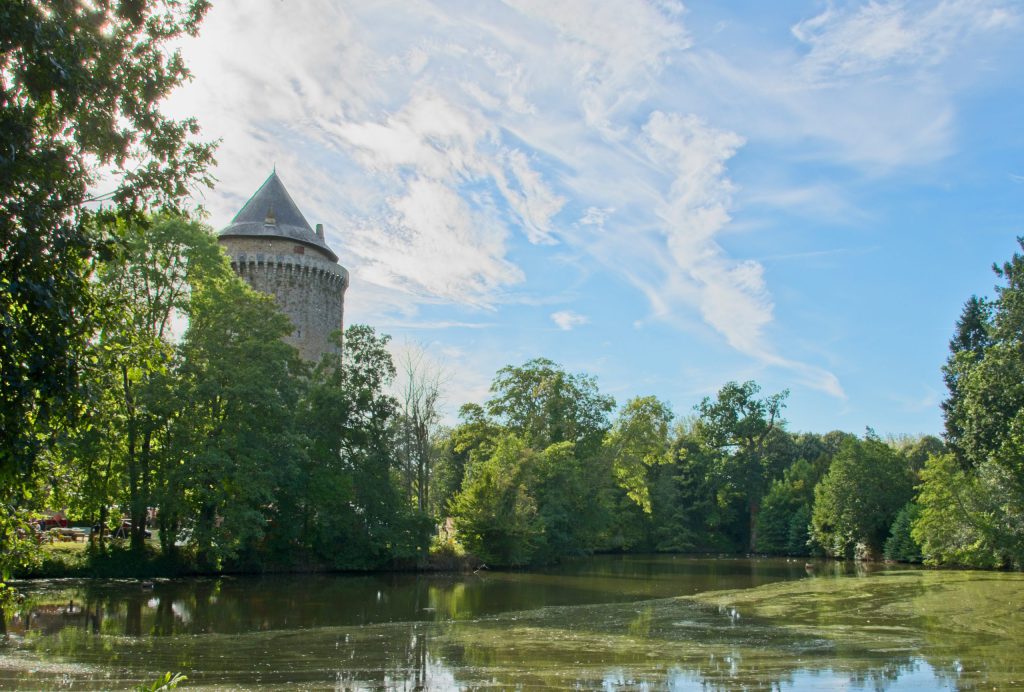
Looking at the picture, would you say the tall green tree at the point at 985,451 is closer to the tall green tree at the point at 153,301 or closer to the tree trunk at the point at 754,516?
the tree trunk at the point at 754,516

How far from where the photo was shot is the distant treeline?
27266mm

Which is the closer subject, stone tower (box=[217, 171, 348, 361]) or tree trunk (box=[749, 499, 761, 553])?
stone tower (box=[217, 171, 348, 361])

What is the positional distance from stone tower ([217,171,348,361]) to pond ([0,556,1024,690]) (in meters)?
19.6

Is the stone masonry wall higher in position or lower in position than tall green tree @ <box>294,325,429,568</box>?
higher

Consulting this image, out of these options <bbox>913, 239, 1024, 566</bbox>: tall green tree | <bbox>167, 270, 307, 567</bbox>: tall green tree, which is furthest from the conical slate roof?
<bbox>913, 239, 1024, 566</bbox>: tall green tree

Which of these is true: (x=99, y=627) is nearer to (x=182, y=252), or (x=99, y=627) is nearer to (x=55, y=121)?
(x=55, y=121)

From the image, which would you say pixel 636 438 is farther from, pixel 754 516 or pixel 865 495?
pixel 754 516

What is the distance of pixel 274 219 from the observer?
46.5 m

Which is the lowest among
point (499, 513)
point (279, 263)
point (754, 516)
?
point (754, 516)

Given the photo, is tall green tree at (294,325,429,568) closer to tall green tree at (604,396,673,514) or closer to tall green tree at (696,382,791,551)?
tall green tree at (604,396,673,514)

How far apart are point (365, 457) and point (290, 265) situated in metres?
14.5

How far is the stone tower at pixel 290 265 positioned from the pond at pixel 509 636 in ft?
64.4

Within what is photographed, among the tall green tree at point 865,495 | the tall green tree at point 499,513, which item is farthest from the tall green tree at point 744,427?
the tall green tree at point 499,513

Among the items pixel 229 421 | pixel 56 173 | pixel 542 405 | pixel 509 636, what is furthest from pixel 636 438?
pixel 56 173
